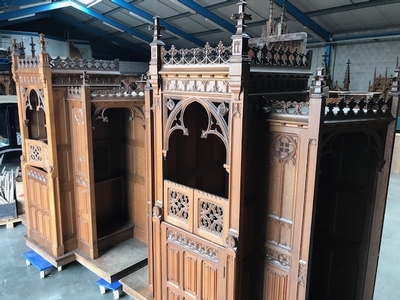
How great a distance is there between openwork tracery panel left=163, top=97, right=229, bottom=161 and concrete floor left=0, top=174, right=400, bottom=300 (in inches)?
117

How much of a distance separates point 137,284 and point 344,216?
9.27ft

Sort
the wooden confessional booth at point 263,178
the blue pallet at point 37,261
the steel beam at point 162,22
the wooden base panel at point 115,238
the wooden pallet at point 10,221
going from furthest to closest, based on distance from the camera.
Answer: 1. the steel beam at point 162,22
2. the wooden pallet at point 10,221
3. the wooden base panel at point 115,238
4. the blue pallet at point 37,261
5. the wooden confessional booth at point 263,178

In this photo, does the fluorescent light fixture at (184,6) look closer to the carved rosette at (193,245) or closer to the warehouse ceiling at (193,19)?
the warehouse ceiling at (193,19)

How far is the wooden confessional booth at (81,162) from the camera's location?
4875 mm

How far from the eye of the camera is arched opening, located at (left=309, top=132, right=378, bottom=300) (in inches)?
137

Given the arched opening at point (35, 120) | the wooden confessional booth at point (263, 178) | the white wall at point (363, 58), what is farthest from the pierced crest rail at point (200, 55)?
the white wall at point (363, 58)

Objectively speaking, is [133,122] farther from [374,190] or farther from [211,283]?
[374,190]

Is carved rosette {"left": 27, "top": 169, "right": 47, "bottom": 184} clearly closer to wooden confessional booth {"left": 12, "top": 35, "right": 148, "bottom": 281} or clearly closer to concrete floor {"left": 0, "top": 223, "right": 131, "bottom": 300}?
wooden confessional booth {"left": 12, "top": 35, "right": 148, "bottom": 281}

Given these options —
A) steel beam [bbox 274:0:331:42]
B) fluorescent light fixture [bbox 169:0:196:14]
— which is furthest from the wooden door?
fluorescent light fixture [bbox 169:0:196:14]

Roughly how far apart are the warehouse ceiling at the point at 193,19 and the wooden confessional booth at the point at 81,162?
5.72 m

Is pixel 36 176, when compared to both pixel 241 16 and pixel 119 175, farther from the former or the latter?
pixel 241 16

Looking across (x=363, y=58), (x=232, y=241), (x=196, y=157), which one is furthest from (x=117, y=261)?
(x=363, y=58)

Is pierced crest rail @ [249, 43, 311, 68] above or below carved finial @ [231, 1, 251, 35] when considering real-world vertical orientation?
below

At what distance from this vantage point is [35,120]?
232 inches
